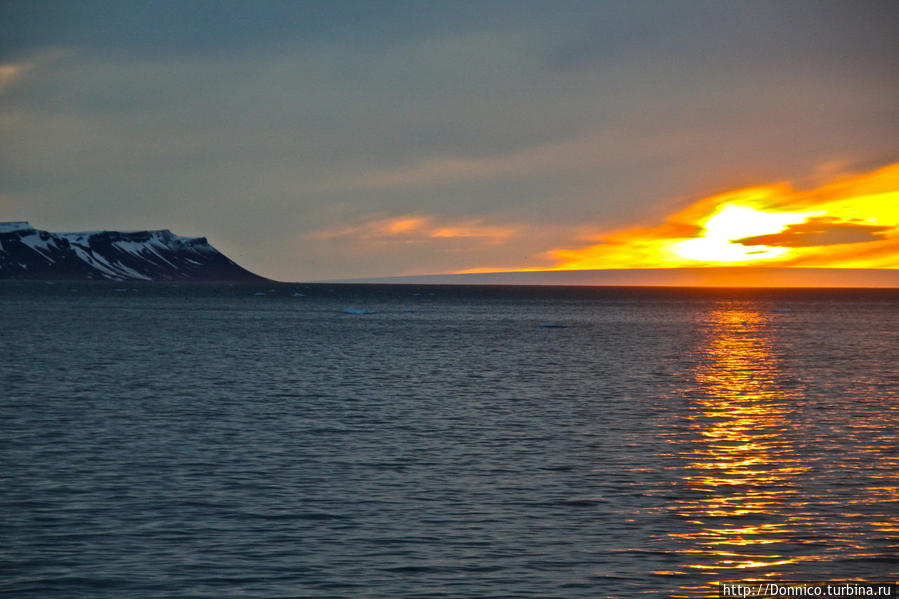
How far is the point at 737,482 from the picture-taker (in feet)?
71.4

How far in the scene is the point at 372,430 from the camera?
93.8 feet

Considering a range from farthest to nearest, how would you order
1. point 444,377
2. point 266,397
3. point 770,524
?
point 444,377, point 266,397, point 770,524

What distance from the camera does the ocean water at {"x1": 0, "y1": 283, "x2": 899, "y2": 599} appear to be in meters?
14.7

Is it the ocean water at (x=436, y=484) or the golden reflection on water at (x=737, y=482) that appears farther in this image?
the golden reflection on water at (x=737, y=482)

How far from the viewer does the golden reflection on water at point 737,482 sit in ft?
51.8

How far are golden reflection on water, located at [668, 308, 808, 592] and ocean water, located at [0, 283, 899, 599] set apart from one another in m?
0.08

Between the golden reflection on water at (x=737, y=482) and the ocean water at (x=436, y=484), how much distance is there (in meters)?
0.08

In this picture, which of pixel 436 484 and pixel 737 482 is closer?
pixel 436 484

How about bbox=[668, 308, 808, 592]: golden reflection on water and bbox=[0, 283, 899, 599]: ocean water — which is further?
bbox=[668, 308, 808, 592]: golden reflection on water

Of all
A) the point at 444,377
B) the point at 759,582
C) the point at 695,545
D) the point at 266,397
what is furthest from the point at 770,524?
the point at 444,377

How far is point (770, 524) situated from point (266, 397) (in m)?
24.0

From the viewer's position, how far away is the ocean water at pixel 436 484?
14.7m

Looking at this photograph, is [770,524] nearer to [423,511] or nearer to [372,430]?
[423,511]

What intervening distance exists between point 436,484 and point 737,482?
6.82 metres
